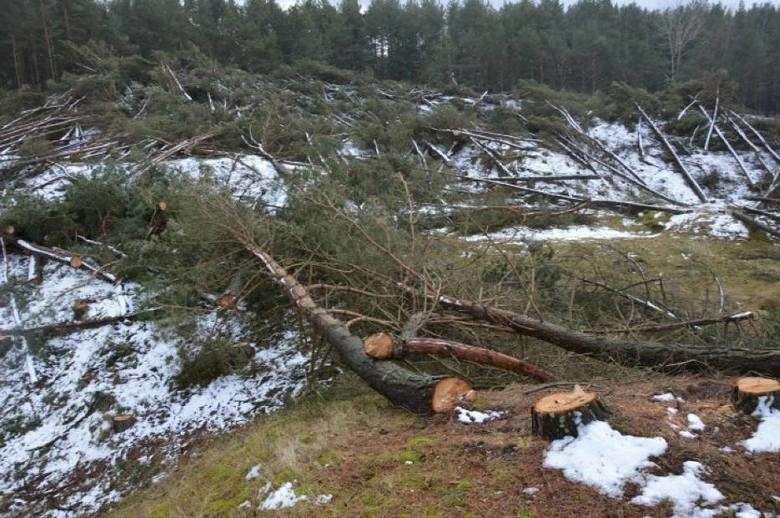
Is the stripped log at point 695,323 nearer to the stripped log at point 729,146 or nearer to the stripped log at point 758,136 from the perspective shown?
the stripped log at point 729,146

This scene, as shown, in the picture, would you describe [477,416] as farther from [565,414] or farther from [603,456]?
[603,456]

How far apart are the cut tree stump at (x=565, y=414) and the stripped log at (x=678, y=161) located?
39.2 feet

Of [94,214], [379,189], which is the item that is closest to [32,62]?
[94,214]

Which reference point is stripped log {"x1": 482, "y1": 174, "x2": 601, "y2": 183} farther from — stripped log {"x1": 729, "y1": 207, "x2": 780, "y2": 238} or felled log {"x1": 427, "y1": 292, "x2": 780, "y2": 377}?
felled log {"x1": 427, "y1": 292, "x2": 780, "y2": 377}

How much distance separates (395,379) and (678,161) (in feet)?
44.2

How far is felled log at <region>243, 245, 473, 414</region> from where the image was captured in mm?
3447

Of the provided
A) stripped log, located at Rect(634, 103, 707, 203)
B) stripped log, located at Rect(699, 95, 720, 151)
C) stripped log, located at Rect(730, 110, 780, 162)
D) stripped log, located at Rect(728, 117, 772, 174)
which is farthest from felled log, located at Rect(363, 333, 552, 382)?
stripped log, located at Rect(699, 95, 720, 151)

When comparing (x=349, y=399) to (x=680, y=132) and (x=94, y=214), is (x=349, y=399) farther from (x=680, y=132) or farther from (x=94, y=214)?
(x=680, y=132)

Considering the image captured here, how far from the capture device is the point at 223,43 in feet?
78.2

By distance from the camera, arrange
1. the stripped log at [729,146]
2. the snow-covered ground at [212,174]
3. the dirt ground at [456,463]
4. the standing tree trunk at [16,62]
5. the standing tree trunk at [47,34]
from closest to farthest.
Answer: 1. the dirt ground at [456,463]
2. the snow-covered ground at [212,174]
3. the stripped log at [729,146]
4. the standing tree trunk at [47,34]
5. the standing tree trunk at [16,62]

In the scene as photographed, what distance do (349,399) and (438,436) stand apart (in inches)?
58.8

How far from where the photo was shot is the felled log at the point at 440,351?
3838mm

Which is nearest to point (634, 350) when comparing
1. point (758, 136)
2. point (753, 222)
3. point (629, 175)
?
point (753, 222)

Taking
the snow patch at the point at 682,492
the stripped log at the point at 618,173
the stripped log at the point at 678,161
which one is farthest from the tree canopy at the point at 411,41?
the snow patch at the point at 682,492
